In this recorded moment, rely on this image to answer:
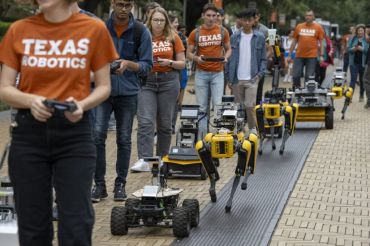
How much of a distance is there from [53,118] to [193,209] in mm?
2860

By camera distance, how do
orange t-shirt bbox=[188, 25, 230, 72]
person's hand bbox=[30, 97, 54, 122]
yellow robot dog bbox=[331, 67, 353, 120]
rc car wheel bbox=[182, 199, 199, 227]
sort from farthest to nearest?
yellow robot dog bbox=[331, 67, 353, 120] < orange t-shirt bbox=[188, 25, 230, 72] < rc car wheel bbox=[182, 199, 199, 227] < person's hand bbox=[30, 97, 54, 122]

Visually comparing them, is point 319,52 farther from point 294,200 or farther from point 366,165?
point 294,200

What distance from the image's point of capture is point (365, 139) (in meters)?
13.4

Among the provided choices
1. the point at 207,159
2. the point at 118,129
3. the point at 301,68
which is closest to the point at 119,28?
the point at 118,129

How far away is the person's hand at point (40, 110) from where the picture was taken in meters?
4.04

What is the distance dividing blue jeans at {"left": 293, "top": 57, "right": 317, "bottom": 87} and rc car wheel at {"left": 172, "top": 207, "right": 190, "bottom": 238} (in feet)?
31.7

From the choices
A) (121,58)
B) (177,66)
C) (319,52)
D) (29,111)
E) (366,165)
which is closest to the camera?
(29,111)

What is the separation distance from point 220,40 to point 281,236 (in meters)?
5.06

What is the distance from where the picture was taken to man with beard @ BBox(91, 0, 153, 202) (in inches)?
308

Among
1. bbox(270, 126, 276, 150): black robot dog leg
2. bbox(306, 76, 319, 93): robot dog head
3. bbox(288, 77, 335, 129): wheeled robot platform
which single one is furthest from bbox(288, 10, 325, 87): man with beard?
bbox(270, 126, 276, 150): black robot dog leg

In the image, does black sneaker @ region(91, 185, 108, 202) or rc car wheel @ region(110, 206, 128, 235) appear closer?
rc car wheel @ region(110, 206, 128, 235)

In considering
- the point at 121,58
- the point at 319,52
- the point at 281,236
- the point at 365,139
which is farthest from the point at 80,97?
the point at 319,52

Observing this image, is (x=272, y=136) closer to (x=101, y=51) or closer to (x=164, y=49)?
(x=164, y=49)

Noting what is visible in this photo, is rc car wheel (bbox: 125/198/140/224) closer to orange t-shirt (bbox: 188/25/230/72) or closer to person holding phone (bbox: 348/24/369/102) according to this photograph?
orange t-shirt (bbox: 188/25/230/72)
